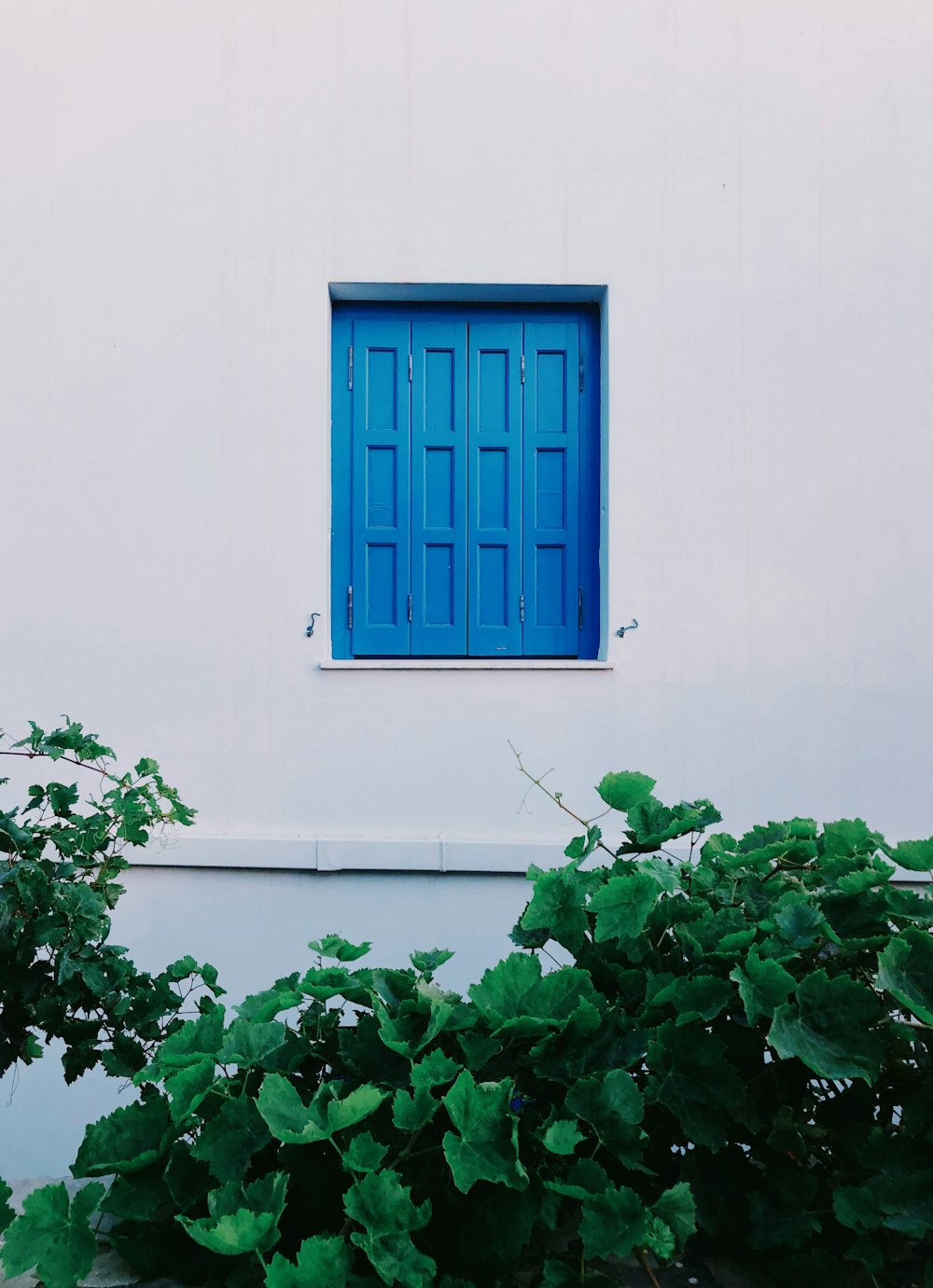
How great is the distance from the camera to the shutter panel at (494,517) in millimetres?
3965

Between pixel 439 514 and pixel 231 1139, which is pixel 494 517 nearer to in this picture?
pixel 439 514

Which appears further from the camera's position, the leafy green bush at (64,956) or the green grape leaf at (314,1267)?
the leafy green bush at (64,956)

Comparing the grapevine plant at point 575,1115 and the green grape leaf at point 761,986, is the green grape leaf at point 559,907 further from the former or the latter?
the green grape leaf at point 761,986

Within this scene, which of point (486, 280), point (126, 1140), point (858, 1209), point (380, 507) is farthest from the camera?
point (380, 507)

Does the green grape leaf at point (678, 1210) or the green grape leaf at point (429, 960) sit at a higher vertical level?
the green grape leaf at point (429, 960)

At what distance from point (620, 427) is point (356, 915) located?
2160mm

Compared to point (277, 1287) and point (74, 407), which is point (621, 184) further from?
point (277, 1287)

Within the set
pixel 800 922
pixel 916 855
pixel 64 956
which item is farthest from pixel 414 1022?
pixel 64 956

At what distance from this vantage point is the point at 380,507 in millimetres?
3988

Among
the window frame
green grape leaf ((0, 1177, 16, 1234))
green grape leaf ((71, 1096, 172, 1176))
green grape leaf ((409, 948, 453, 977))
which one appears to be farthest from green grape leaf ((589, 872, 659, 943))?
the window frame

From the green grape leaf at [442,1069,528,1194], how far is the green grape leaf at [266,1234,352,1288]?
13 centimetres

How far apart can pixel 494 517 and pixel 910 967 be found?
10.2 ft

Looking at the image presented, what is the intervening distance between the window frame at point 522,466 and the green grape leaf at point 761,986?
2.89 metres

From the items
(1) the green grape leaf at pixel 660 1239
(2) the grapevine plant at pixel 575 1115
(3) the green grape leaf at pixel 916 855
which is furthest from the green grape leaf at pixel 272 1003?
(3) the green grape leaf at pixel 916 855
